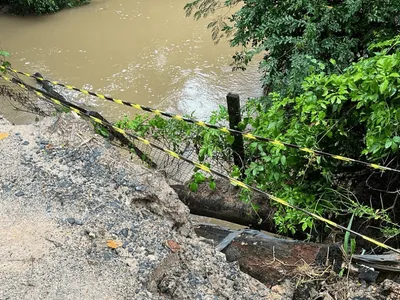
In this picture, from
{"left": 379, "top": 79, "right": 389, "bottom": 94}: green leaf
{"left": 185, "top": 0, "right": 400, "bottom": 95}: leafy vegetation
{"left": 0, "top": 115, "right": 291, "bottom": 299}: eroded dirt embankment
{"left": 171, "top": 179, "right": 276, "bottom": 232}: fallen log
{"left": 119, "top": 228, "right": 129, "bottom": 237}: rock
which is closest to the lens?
{"left": 0, "top": 115, "right": 291, "bottom": 299}: eroded dirt embankment

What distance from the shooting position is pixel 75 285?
77.4 inches

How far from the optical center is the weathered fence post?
3.67m

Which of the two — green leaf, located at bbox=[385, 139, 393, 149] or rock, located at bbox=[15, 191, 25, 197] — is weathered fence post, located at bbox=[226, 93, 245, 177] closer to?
green leaf, located at bbox=[385, 139, 393, 149]

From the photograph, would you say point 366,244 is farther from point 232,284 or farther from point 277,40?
point 277,40

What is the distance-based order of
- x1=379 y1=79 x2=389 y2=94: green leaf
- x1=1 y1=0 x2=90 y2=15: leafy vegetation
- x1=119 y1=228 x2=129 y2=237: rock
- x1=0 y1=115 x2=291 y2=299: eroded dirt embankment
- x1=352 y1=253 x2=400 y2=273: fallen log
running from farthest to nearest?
x1=1 y1=0 x2=90 y2=15: leafy vegetation < x1=379 y1=79 x2=389 y2=94: green leaf < x1=352 y1=253 x2=400 y2=273: fallen log < x1=119 y1=228 x2=129 y2=237: rock < x1=0 y1=115 x2=291 y2=299: eroded dirt embankment

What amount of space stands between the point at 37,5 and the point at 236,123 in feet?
29.4

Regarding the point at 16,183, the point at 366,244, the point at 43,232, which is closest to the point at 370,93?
the point at 366,244

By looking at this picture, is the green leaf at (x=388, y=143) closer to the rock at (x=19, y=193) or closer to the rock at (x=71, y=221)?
the rock at (x=71, y=221)

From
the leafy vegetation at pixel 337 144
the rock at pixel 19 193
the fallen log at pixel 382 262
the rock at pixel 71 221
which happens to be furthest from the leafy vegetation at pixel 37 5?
the fallen log at pixel 382 262

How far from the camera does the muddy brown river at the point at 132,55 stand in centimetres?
755

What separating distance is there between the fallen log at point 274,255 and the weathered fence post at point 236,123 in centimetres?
111

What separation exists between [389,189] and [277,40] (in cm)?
188

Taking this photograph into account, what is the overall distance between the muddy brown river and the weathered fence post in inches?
120

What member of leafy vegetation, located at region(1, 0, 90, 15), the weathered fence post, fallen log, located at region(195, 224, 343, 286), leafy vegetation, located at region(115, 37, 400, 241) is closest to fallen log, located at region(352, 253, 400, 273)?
fallen log, located at region(195, 224, 343, 286)
